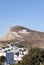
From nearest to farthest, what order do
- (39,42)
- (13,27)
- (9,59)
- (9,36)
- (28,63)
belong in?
(28,63), (9,59), (39,42), (9,36), (13,27)

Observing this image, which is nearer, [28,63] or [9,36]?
[28,63]

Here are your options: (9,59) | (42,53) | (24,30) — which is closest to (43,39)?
(24,30)

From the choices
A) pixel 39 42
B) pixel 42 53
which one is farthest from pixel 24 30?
pixel 42 53

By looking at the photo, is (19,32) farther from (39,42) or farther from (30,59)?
(30,59)

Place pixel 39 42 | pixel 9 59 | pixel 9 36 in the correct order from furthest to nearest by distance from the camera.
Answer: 1. pixel 9 36
2. pixel 39 42
3. pixel 9 59

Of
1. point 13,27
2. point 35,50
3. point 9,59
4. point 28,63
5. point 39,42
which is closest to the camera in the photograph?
point 28,63

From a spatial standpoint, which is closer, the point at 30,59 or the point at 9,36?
the point at 30,59

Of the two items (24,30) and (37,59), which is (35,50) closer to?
(37,59)

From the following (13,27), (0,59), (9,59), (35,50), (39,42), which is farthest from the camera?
(13,27)
